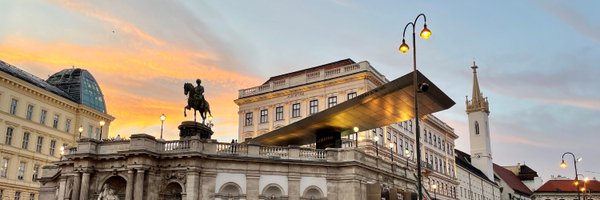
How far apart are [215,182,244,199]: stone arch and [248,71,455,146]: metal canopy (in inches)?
398

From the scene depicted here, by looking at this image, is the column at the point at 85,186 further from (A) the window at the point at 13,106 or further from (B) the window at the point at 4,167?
(A) the window at the point at 13,106

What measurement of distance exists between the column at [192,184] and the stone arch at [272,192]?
427cm

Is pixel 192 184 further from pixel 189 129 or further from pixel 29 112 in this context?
pixel 29 112

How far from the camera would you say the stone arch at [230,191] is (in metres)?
35.2

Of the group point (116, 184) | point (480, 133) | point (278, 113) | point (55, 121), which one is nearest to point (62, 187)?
point (116, 184)

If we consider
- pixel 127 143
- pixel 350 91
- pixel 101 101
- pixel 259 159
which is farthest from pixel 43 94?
pixel 259 159

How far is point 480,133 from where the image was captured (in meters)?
124

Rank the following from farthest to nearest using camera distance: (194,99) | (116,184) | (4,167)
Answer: (4,167), (194,99), (116,184)

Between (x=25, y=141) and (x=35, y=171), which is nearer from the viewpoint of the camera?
(x=25, y=141)

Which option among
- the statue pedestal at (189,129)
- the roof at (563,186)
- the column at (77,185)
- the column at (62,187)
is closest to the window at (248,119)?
the statue pedestal at (189,129)

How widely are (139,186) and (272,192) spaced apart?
844cm

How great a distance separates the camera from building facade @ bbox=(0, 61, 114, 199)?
68.7 m

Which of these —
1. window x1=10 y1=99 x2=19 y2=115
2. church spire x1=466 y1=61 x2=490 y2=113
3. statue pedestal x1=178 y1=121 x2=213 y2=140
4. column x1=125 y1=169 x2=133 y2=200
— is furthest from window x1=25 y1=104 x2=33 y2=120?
church spire x1=466 y1=61 x2=490 y2=113

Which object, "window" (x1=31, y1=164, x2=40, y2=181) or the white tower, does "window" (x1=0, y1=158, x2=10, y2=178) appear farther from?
the white tower
